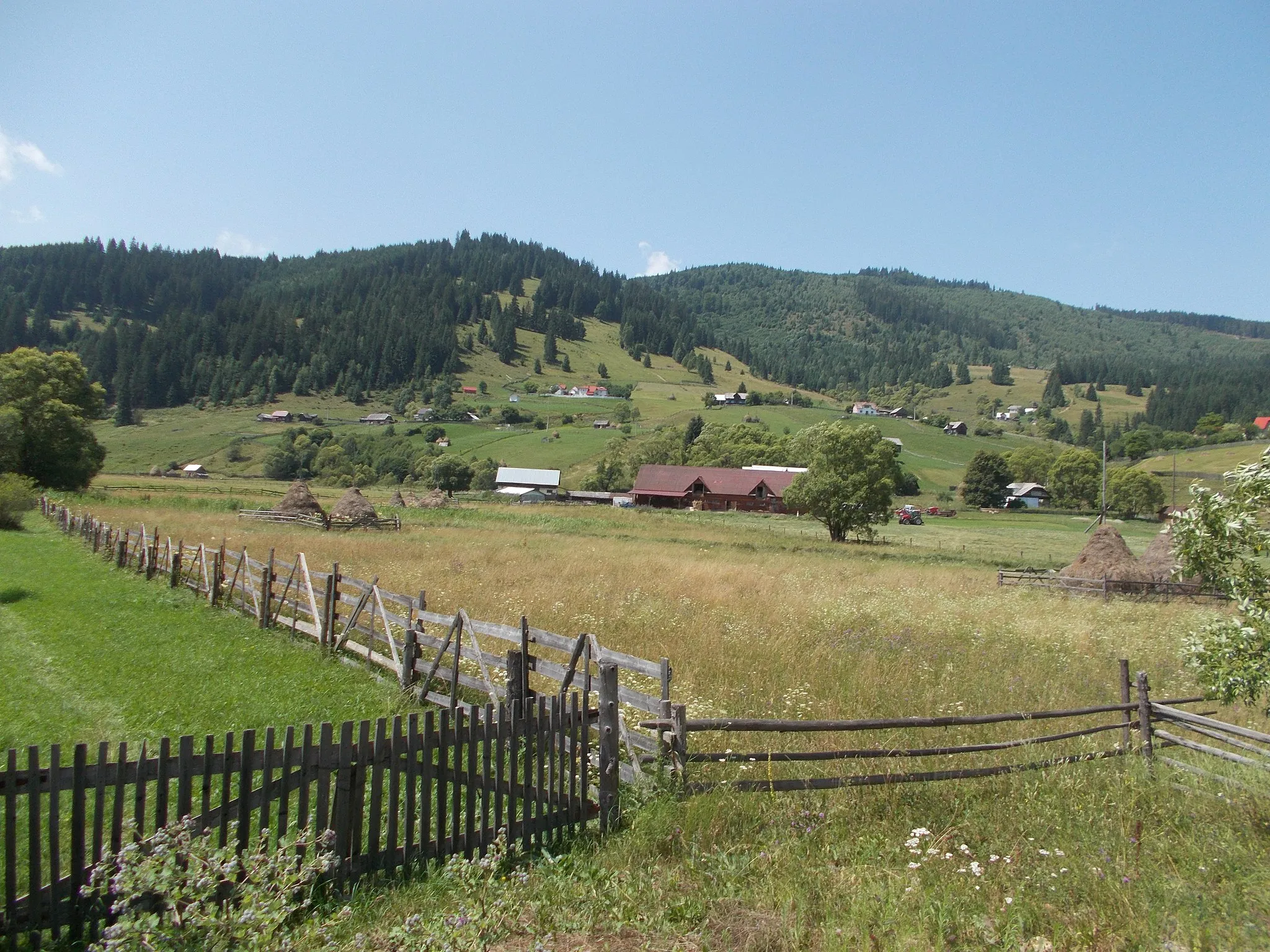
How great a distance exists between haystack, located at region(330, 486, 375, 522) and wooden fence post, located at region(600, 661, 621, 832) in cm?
3672

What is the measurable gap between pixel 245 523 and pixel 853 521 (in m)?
34.4

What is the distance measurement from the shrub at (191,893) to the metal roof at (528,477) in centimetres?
10417

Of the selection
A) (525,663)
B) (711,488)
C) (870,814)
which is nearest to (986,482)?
(711,488)

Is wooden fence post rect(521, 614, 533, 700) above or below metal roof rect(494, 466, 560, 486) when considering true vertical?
above

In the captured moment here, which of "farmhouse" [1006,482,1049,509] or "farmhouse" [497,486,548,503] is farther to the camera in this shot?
"farmhouse" [1006,482,1049,509]

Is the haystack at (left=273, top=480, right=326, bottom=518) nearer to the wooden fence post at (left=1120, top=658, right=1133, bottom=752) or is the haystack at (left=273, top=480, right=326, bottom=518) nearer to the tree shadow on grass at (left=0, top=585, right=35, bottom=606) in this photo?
the tree shadow on grass at (left=0, top=585, right=35, bottom=606)

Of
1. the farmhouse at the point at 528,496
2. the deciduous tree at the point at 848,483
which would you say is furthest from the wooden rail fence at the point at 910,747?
the farmhouse at the point at 528,496

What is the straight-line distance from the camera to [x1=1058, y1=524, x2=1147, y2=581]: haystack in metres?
26.9

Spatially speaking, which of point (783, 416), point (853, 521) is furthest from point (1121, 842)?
point (783, 416)

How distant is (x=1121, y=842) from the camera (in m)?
6.13

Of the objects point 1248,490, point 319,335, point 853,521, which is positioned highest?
point 319,335

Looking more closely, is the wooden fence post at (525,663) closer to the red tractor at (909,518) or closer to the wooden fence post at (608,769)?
the wooden fence post at (608,769)

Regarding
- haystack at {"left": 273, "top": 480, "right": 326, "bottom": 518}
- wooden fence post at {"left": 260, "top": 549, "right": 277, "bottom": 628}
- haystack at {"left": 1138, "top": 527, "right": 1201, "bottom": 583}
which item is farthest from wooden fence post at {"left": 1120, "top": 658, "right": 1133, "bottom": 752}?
haystack at {"left": 273, "top": 480, "right": 326, "bottom": 518}

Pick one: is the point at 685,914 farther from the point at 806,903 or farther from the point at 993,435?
the point at 993,435
